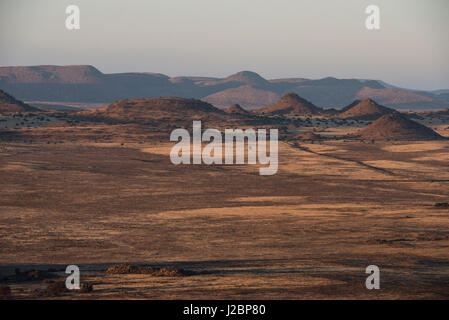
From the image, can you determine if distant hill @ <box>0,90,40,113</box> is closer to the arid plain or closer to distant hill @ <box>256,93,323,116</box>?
distant hill @ <box>256,93,323,116</box>

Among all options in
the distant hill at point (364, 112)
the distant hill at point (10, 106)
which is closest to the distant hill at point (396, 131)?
the distant hill at point (364, 112)

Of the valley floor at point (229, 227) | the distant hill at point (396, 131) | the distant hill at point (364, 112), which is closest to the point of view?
the valley floor at point (229, 227)

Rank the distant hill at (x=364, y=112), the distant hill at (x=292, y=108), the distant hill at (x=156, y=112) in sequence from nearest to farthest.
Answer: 1. the distant hill at (x=156, y=112)
2. the distant hill at (x=364, y=112)
3. the distant hill at (x=292, y=108)

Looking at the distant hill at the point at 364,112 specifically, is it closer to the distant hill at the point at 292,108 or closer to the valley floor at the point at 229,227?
the distant hill at the point at 292,108

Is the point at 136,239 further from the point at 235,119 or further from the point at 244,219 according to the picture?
the point at 235,119

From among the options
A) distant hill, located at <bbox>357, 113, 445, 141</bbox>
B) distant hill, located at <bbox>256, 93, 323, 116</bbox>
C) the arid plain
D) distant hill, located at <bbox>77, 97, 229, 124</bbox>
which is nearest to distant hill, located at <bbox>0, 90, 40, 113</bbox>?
distant hill, located at <bbox>77, 97, 229, 124</bbox>

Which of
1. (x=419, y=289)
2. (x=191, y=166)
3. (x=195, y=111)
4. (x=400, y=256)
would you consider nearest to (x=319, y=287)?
(x=419, y=289)
